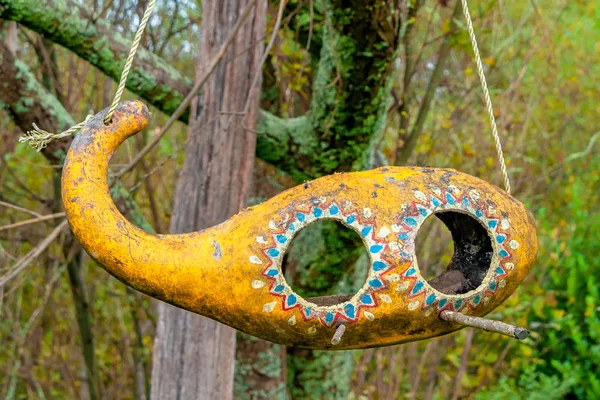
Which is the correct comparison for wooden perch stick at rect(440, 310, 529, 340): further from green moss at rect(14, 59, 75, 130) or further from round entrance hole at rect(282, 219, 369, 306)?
green moss at rect(14, 59, 75, 130)

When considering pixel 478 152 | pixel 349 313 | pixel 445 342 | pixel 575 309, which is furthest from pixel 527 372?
pixel 349 313

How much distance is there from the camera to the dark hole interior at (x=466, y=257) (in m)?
1.35

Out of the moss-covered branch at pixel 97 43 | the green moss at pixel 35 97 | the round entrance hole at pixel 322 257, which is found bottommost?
the round entrance hole at pixel 322 257

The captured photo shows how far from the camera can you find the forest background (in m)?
2.07

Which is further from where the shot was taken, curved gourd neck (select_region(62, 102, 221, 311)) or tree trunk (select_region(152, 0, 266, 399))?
tree trunk (select_region(152, 0, 266, 399))

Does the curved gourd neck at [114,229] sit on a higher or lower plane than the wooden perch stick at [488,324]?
higher

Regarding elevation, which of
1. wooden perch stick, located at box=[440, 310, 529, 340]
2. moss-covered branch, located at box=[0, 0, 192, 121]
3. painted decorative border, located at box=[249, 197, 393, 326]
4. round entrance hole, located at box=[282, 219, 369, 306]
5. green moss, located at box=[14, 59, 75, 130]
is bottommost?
wooden perch stick, located at box=[440, 310, 529, 340]

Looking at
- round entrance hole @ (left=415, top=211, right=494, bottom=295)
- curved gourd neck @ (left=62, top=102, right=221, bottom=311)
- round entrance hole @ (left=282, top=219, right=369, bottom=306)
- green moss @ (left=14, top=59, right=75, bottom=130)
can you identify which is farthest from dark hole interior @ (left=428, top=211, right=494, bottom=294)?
green moss @ (left=14, top=59, right=75, bottom=130)

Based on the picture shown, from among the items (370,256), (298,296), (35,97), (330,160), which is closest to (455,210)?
(370,256)

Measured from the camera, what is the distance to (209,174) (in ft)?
6.60

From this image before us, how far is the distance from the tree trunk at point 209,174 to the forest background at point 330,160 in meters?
0.10

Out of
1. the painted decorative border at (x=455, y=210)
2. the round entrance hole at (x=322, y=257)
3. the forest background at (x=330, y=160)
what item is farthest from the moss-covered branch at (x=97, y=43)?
the painted decorative border at (x=455, y=210)

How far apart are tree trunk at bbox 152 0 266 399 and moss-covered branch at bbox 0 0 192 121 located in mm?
151

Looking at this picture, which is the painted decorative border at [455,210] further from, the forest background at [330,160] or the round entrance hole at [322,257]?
the round entrance hole at [322,257]
